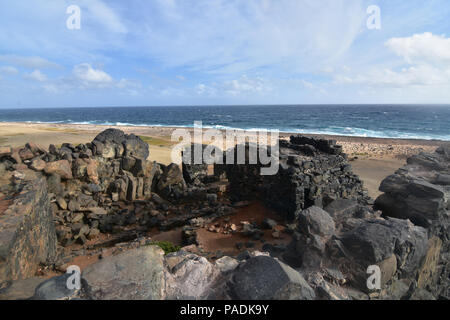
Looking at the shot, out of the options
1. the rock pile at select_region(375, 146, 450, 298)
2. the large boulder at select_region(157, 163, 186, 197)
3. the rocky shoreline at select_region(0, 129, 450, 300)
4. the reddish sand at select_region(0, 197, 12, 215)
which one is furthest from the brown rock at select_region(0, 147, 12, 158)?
the rock pile at select_region(375, 146, 450, 298)

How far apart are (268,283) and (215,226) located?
729 cm

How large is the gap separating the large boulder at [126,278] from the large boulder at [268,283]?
0.86 m

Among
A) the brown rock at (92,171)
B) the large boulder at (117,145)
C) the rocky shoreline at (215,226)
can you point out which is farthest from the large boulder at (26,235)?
the large boulder at (117,145)

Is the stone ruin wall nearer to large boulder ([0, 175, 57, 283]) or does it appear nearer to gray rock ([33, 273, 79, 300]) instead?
gray rock ([33, 273, 79, 300])

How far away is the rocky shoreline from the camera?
2.77 metres

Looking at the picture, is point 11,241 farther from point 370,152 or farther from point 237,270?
point 370,152

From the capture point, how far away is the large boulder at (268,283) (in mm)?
2471

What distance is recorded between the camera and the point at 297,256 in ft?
14.7

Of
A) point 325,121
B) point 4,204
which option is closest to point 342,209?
point 4,204

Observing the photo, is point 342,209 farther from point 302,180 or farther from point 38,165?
point 38,165

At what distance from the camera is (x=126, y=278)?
2.56 m

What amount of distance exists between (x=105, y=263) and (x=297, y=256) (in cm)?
326

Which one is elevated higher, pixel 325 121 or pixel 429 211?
pixel 325 121

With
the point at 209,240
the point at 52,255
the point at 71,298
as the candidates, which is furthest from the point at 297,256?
the point at 52,255
